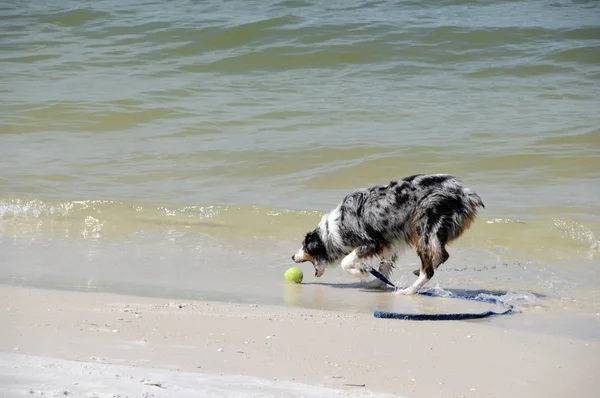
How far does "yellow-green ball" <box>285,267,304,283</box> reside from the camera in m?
6.86

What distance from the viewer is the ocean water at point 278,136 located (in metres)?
7.22

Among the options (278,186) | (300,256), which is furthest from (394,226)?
(278,186)

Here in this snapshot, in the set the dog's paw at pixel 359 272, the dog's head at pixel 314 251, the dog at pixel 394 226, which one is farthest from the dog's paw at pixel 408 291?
the dog's head at pixel 314 251

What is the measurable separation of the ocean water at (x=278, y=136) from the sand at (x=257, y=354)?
0.93 metres

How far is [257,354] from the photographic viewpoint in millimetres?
4480

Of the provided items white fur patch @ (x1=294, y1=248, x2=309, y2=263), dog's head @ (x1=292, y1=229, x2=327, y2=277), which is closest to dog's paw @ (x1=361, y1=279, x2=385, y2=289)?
dog's head @ (x1=292, y1=229, x2=327, y2=277)

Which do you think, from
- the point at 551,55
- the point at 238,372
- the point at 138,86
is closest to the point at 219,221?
the point at 238,372

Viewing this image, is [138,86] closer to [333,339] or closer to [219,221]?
[219,221]

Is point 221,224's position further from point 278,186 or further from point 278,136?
point 278,136

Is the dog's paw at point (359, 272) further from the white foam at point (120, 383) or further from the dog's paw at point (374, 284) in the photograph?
the white foam at point (120, 383)

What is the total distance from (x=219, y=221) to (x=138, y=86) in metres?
6.78

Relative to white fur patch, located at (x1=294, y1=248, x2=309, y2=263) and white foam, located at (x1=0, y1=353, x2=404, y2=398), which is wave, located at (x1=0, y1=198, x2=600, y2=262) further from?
white foam, located at (x1=0, y1=353, x2=404, y2=398)

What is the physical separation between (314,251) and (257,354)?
8.67 ft

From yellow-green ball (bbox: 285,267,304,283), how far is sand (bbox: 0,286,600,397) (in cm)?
119
